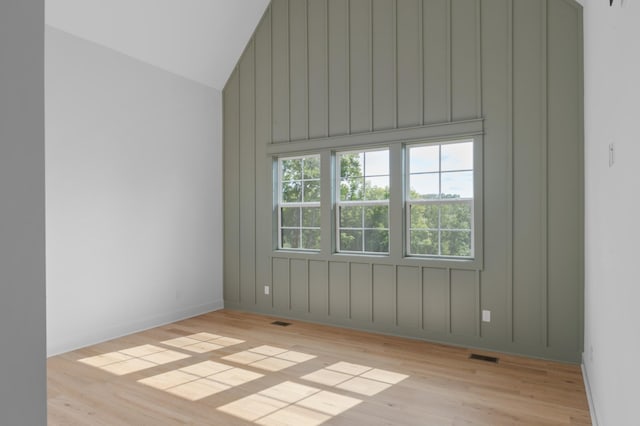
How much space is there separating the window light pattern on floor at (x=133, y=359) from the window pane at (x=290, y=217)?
2121 mm

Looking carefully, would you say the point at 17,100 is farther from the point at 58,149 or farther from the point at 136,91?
the point at 136,91

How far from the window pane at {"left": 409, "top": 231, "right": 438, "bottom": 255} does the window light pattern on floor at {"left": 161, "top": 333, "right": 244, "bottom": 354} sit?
6.99ft

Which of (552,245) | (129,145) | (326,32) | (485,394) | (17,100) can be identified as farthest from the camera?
(326,32)

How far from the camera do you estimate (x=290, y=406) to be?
112 inches

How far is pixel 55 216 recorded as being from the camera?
391 centimetres

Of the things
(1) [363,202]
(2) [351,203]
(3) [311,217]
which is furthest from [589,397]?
(3) [311,217]

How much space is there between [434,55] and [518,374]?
10.4 feet

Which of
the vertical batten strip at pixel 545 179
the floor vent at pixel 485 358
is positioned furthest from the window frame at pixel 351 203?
the vertical batten strip at pixel 545 179

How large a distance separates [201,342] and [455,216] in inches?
118

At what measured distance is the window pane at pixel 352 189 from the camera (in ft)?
16.0

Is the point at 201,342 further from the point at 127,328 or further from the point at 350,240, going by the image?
the point at 350,240

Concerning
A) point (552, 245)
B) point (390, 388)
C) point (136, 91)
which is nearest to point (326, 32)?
point (136, 91)

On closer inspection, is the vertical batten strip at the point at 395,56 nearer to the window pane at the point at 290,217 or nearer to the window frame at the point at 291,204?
the window frame at the point at 291,204

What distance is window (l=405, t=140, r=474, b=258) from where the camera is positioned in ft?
13.8
